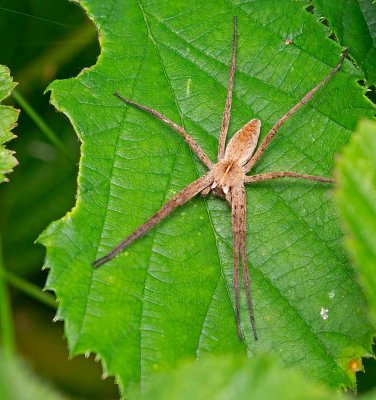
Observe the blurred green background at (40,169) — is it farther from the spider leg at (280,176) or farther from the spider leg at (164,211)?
the spider leg at (280,176)

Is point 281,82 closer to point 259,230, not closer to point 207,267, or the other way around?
point 259,230

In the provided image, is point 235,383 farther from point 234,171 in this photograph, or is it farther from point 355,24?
point 355,24

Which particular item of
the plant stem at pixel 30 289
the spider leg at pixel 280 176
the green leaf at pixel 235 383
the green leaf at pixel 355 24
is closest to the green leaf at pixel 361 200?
the green leaf at pixel 235 383

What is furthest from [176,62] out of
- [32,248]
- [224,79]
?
[32,248]

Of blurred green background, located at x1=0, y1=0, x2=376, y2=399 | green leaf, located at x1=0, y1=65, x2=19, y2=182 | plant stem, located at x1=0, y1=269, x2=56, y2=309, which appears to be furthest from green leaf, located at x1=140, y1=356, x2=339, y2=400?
blurred green background, located at x1=0, y1=0, x2=376, y2=399

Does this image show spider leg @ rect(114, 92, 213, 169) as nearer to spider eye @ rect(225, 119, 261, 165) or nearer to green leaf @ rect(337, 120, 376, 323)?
spider eye @ rect(225, 119, 261, 165)
